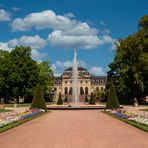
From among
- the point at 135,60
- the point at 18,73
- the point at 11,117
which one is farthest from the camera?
the point at 18,73

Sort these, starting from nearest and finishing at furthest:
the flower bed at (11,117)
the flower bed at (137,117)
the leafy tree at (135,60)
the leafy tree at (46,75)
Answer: the flower bed at (11,117) < the flower bed at (137,117) < the leafy tree at (135,60) < the leafy tree at (46,75)

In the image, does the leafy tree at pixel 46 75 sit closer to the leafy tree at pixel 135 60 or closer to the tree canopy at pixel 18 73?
the tree canopy at pixel 18 73

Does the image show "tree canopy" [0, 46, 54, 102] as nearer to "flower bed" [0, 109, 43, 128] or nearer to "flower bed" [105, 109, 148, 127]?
"flower bed" [0, 109, 43, 128]

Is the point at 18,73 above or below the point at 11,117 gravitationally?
above

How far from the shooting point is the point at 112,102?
39.6 m

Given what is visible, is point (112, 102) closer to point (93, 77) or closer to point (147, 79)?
point (147, 79)

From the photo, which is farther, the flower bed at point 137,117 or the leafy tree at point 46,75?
the leafy tree at point 46,75

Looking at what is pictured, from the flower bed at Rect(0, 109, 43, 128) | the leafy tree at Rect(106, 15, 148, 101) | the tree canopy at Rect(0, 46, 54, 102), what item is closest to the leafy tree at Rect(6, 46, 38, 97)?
the tree canopy at Rect(0, 46, 54, 102)

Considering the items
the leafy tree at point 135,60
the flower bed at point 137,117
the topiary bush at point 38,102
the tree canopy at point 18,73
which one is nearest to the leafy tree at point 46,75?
the tree canopy at point 18,73

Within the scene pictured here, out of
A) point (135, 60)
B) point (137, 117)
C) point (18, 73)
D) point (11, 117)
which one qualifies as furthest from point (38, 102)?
point (18, 73)

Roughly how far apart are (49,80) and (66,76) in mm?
81655

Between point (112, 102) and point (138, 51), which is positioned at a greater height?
point (138, 51)

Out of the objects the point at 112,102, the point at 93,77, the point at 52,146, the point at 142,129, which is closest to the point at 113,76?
the point at 112,102

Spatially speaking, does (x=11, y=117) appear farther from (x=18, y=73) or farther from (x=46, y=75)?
(x=46, y=75)
